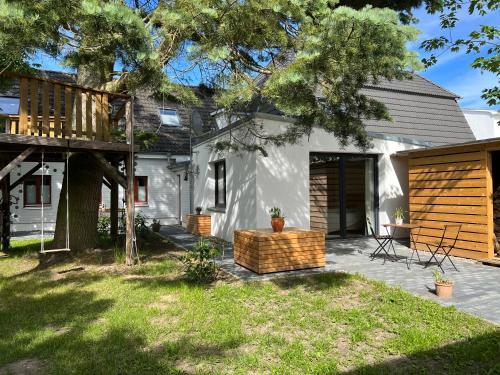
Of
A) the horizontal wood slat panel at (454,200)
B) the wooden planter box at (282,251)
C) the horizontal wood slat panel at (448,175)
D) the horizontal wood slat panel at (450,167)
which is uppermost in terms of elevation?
the horizontal wood slat panel at (450,167)

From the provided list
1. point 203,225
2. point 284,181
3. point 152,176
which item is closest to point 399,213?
point 284,181

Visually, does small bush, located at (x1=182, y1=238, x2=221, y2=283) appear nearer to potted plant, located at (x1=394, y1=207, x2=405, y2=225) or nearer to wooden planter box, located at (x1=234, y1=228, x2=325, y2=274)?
wooden planter box, located at (x1=234, y1=228, x2=325, y2=274)

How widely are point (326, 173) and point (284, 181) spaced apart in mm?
2428

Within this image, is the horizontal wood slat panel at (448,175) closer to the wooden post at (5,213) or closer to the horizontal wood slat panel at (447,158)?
the horizontal wood slat panel at (447,158)

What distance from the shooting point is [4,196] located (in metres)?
9.24

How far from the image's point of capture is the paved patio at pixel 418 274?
4750 mm

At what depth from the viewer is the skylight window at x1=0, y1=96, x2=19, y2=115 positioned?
45.6ft

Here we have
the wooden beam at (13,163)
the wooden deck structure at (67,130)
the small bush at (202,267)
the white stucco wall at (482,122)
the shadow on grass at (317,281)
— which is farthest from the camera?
the white stucco wall at (482,122)

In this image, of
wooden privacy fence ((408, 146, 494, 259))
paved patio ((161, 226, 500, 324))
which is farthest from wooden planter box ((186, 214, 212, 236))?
wooden privacy fence ((408, 146, 494, 259))

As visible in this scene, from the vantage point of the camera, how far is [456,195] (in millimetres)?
8180

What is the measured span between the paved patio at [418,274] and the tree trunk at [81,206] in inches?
125

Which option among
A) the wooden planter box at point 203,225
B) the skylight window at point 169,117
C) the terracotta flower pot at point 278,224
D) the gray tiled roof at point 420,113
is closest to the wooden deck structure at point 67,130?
the terracotta flower pot at point 278,224

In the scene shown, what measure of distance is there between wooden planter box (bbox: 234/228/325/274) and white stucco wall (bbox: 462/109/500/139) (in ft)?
44.8

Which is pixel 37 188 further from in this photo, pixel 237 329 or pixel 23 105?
pixel 237 329
